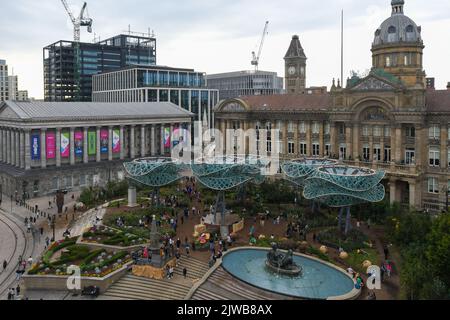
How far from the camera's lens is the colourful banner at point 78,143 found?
106 meters

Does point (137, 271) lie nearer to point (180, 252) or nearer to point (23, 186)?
point (180, 252)

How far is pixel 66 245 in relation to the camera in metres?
60.1

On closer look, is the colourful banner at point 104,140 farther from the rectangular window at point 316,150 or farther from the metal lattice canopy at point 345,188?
the metal lattice canopy at point 345,188

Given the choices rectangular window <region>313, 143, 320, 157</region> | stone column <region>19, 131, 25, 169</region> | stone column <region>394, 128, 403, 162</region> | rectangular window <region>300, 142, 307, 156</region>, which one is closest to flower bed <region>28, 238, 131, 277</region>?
stone column <region>19, 131, 25, 169</region>

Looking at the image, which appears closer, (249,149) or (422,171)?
(422,171)

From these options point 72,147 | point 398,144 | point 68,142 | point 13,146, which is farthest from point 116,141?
point 398,144

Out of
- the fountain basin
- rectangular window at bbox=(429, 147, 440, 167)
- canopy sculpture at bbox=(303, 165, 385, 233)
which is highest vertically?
rectangular window at bbox=(429, 147, 440, 167)

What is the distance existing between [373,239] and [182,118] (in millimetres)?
78954

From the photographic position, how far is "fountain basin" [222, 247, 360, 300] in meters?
43.2

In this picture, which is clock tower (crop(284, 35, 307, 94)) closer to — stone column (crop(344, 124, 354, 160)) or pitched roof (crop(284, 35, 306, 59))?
pitched roof (crop(284, 35, 306, 59))

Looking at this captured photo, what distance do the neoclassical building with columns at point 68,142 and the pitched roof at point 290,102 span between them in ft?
97.8

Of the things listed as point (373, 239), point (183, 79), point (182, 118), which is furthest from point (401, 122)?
point (183, 79)

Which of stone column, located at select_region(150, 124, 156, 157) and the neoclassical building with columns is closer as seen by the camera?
the neoclassical building with columns

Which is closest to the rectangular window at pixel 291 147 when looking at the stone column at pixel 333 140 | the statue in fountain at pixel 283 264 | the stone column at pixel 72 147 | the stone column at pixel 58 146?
the stone column at pixel 333 140
